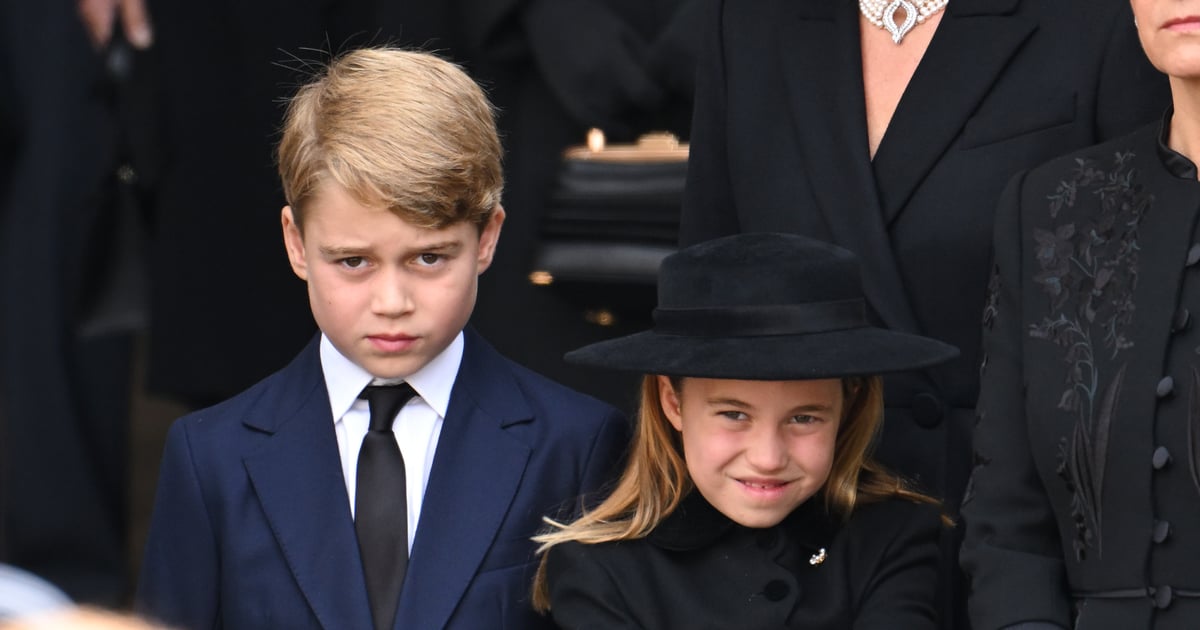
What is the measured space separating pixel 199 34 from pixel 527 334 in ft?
3.45

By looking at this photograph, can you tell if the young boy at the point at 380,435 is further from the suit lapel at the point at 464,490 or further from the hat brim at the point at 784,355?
the hat brim at the point at 784,355

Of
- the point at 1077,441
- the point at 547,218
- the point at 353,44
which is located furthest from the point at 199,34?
the point at 1077,441

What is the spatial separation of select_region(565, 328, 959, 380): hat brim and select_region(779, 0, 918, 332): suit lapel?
0.18 metres

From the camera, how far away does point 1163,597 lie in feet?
7.84

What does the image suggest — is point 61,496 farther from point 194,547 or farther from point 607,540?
point 607,540

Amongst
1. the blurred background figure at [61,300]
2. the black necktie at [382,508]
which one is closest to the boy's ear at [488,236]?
the black necktie at [382,508]

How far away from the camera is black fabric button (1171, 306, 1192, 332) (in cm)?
241

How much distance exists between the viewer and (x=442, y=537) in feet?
9.25

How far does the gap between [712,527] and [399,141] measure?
0.69 metres

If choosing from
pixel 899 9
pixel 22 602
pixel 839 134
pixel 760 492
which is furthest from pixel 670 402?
pixel 22 602

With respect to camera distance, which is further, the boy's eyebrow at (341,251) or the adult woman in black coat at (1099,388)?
the boy's eyebrow at (341,251)

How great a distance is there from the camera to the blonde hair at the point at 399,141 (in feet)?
9.08

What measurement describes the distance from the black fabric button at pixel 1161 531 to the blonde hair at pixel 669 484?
0.43 metres

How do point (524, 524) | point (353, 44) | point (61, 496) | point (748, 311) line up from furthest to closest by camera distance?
point (61, 496), point (353, 44), point (524, 524), point (748, 311)
